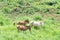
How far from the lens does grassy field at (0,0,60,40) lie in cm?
1074

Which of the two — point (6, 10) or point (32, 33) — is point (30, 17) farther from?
point (32, 33)

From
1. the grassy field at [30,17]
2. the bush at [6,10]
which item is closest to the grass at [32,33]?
the grassy field at [30,17]

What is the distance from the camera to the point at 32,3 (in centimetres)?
1669

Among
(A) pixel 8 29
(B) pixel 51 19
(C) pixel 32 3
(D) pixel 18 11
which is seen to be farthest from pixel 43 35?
(C) pixel 32 3

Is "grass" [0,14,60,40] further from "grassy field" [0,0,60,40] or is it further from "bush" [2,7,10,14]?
"bush" [2,7,10,14]

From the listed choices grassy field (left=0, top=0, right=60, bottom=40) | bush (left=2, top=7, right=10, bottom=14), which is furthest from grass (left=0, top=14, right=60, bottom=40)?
bush (left=2, top=7, right=10, bottom=14)

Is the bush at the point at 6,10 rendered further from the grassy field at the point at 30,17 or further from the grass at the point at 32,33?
the grass at the point at 32,33

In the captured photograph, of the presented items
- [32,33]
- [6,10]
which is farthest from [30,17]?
[32,33]

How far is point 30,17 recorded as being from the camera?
1390cm

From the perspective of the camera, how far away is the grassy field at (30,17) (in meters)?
10.7

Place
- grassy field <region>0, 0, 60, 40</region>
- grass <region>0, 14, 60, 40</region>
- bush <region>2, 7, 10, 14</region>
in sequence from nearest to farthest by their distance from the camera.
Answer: grass <region>0, 14, 60, 40</region> < grassy field <region>0, 0, 60, 40</region> < bush <region>2, 7, 10, 14</region>

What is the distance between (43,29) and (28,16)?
7.60 feet

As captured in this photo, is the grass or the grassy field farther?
the grassy field

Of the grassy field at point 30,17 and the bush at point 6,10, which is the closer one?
the grassy field at point 30,17
